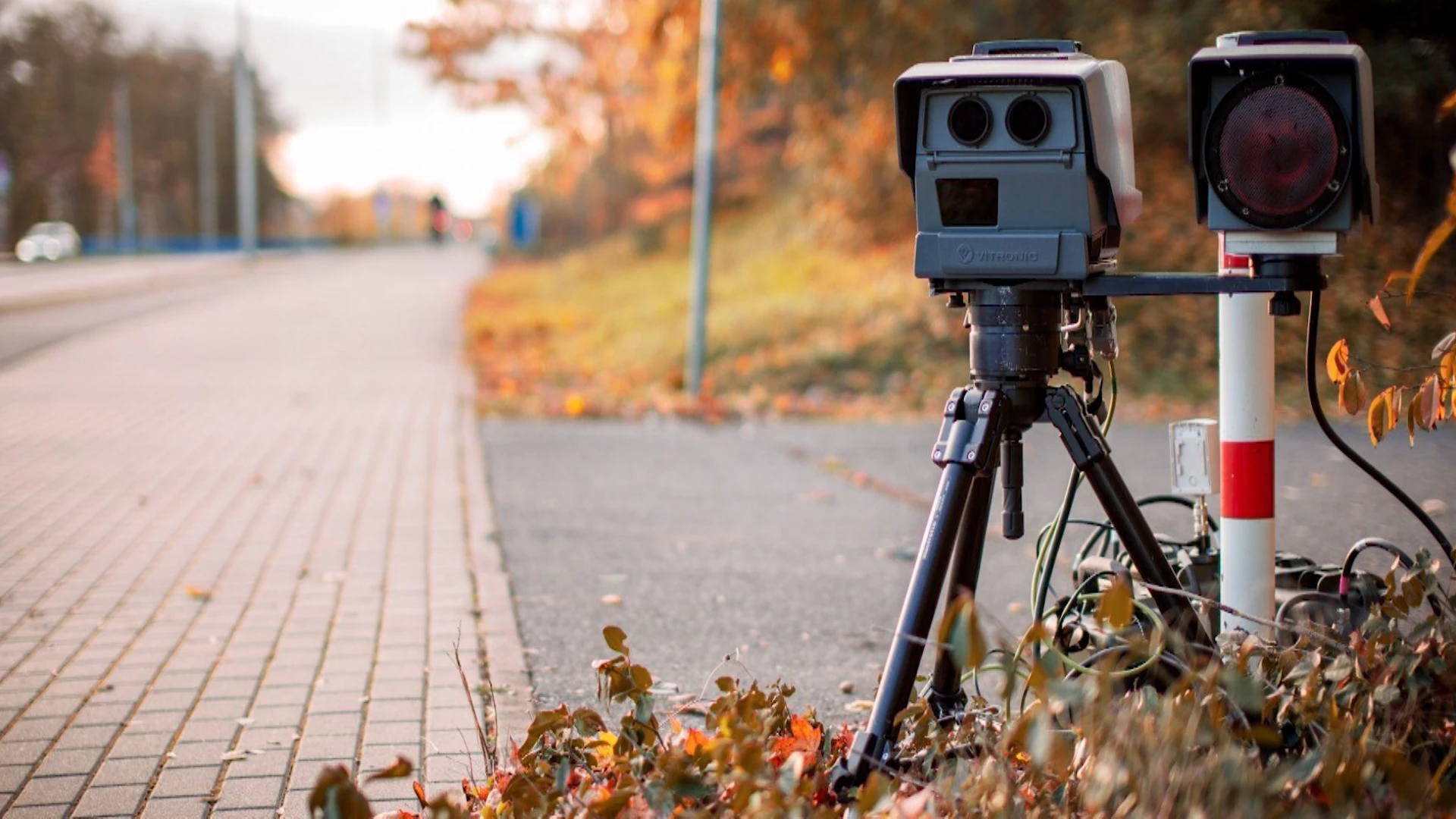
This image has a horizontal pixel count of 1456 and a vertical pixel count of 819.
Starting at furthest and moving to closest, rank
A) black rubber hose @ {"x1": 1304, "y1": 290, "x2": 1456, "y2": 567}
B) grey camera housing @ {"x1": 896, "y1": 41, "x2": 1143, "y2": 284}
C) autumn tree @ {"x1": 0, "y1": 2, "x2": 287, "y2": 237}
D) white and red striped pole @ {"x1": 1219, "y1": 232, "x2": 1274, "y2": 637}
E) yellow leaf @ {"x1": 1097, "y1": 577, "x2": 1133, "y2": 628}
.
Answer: autumn tree @ {"x1": 0, "y1": 2, "x2": 287, "y2": 237} → white and red striped pole @ {"x1": 1219, "y1": 232, "x2": 1274, "y2": 637} → black rubber hose @ {"x1": 1304, "y1": 290, "x2": 1456, "y2": 567} → grey camera housing @ {"x1": 896, "y1": 41, "x2": 1143, "y2": 284} → yellow leaf @ {"x1": 1097, "y1": 577, "x2": 1133, "y2": 628}

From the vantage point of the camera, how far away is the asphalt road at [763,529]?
4.61m

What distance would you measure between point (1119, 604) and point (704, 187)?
9.27 m

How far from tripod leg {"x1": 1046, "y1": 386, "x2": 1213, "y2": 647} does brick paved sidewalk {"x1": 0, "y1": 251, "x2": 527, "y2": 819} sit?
5.43 ft

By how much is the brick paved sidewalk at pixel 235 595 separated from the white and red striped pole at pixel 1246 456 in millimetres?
1876

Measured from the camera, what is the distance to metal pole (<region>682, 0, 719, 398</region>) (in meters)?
11.0

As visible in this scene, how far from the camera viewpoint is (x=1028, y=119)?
2604 mm

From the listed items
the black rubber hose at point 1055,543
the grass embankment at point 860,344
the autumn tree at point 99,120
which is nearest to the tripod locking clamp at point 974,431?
the black rubber hose at point 1055,543

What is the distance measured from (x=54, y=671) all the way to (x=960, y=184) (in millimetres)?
3272

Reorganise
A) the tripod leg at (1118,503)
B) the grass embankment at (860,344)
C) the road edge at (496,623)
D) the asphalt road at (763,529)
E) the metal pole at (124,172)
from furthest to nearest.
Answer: the metal pole at (124,172) → the grass embankment at (860,344) → the asphalt road at (763,529) → the road edge at (496,623) → the tripod leg at (1118,503)

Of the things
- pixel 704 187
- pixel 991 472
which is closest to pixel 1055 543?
pixel 991 472

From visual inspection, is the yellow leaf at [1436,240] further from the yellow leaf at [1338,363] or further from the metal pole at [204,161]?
the metal pole at [204,161]

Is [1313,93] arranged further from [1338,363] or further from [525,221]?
[525,221]

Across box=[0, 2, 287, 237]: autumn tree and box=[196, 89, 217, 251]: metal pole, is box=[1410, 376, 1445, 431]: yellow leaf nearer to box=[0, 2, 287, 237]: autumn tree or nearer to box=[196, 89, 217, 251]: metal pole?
box=[0, 2, 287, 237]: autumn tree

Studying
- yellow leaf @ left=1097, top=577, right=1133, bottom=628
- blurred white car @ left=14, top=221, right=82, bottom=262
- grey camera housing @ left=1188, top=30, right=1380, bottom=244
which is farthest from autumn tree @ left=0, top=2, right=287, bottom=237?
yellow leaf @ left=1097, top=577, right=1133, bottom=628
